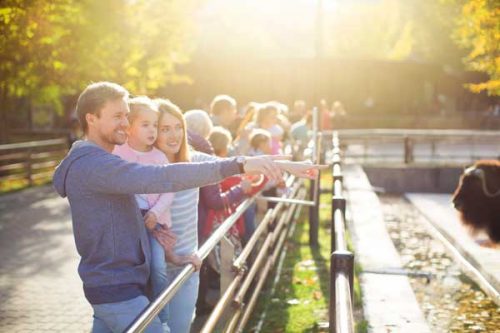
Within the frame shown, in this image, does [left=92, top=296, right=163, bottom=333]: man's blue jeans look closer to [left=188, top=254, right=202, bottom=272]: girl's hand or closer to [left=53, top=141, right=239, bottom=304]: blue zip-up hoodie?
[left=53, top=141, right=239, bottom=304]: blue zip-up hoodie

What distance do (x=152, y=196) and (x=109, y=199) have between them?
922 millimetres

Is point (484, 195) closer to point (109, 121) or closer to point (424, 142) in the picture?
point (109, 121)

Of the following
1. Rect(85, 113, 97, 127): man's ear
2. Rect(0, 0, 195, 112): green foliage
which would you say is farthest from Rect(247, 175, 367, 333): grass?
Rect(0, 0, 195, 112): green foliage

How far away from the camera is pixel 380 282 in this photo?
6.91 m

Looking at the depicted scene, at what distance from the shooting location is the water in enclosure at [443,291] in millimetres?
6480

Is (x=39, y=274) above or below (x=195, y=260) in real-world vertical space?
below

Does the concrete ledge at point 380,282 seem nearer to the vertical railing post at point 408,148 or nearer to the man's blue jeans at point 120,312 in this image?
the man's blue jeans at point 120,312

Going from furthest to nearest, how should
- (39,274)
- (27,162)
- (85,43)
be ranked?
(85,43) → (27,162) → (39,274)

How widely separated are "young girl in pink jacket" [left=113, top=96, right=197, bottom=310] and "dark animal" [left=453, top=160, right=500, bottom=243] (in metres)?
6.56

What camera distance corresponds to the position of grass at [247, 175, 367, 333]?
21.5 feet

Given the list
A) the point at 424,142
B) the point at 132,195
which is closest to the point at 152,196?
the point at 132,195

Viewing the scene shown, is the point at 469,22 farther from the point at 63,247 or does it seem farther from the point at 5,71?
the point at 5,71

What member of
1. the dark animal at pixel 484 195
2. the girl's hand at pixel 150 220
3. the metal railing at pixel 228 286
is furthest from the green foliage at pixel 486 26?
the girl's hand at pixel 150 220

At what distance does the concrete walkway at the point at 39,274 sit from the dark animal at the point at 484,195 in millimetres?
5409
